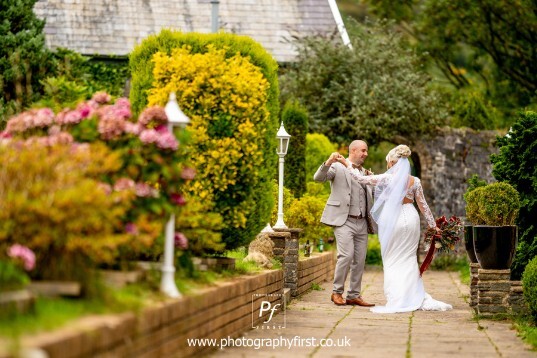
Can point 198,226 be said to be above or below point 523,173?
below

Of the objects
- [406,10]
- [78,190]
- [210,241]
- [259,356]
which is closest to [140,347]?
[78,190]

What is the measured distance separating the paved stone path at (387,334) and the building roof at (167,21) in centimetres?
1326

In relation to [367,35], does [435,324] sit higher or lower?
lower

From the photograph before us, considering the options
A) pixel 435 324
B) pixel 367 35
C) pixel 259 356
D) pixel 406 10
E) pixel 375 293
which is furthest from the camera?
pixel 406 10

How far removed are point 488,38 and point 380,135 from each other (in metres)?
8.36

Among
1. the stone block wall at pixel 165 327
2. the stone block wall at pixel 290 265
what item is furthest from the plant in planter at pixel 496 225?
the stone block wall at pixel 290 265

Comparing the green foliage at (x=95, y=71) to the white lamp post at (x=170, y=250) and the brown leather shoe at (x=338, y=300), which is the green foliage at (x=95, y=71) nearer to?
the brown leather shoe at (x=338, y=300)

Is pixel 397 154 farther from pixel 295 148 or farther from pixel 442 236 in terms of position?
pixel 295 148

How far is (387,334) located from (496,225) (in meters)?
2.35

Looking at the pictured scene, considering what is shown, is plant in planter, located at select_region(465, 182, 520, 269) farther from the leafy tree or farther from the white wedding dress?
the leafy tree

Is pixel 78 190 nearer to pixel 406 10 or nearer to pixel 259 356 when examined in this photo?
pixel 259 356

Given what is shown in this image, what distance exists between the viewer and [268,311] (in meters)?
10.9

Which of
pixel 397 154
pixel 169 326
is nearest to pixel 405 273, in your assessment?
pixel 397 154

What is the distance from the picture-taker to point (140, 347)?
628 centimetres
